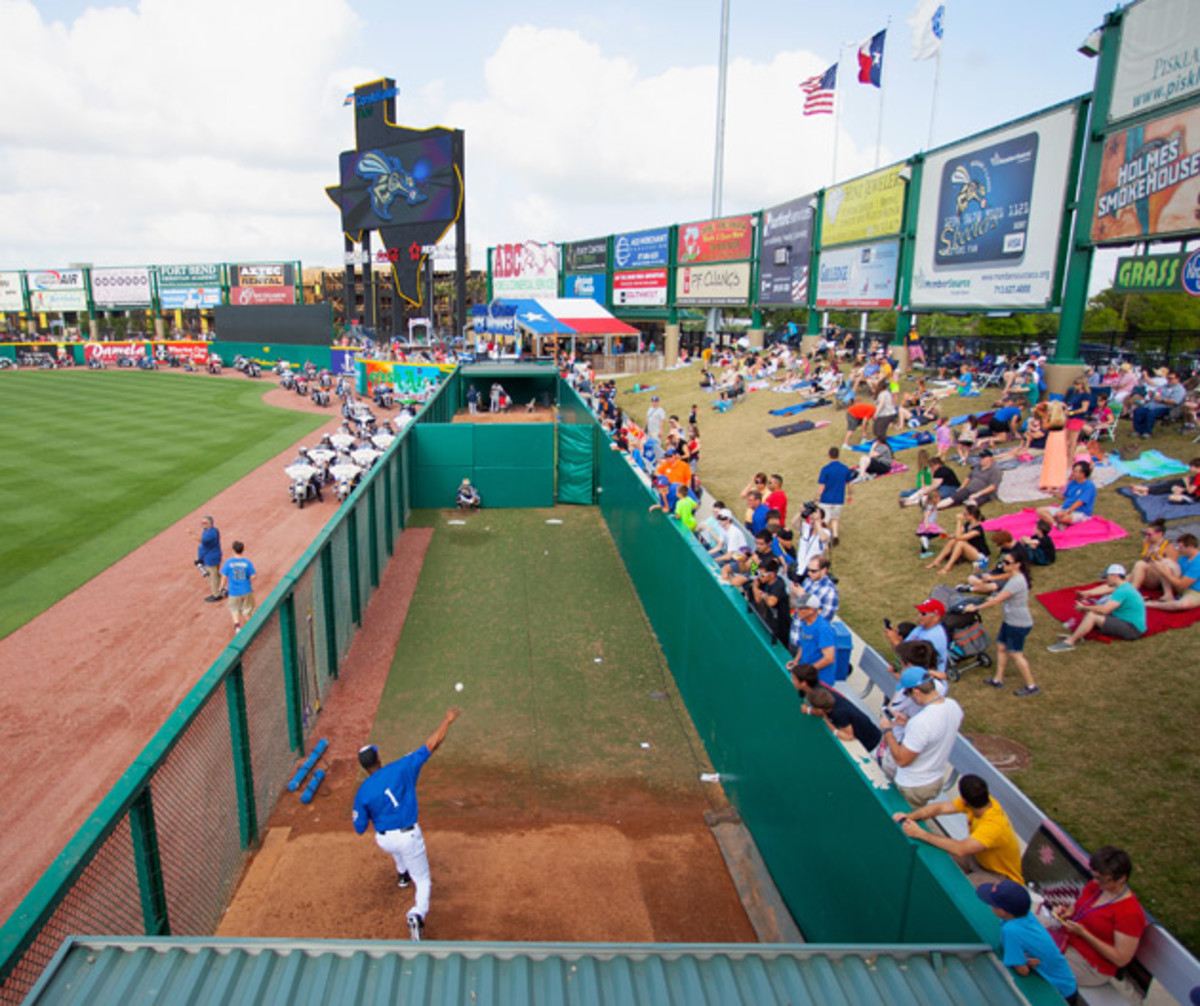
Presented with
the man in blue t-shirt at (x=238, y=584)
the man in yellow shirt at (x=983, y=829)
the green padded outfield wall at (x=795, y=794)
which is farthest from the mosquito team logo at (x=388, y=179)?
the man in yellow shirt at (x=983, y=829)

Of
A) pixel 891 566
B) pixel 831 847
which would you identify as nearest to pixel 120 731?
pixel 831 847

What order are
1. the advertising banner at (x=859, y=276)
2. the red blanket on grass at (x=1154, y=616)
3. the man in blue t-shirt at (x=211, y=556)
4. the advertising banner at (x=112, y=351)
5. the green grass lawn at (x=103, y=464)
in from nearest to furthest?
the red blanket on grass at (x=1154, y=616) → the man in blue t-shirt at (x=211, y=556) → the green grass lawn at (x=103, y=464) → the advertising banner at (x=859, y=276) → the advertising banner at (x=112, y=351)

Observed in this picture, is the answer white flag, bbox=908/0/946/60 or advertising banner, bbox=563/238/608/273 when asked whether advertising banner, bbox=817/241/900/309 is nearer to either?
white flag, bbox=908/0/946/60

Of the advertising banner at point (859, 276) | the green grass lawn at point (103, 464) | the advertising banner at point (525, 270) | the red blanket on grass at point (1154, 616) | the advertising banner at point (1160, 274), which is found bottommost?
the green grass lawn at point (103, 464)

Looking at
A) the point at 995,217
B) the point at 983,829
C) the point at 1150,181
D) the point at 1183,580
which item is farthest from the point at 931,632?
the point at 995,217

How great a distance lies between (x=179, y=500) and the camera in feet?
66.6

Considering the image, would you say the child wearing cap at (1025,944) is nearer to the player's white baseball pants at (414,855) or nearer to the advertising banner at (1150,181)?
the player's white baseball pants at (414,855)

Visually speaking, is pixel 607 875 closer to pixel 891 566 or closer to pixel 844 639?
pixel 844 639

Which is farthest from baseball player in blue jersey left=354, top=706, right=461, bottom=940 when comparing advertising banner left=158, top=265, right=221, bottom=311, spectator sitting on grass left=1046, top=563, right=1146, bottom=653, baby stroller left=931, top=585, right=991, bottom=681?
advertising banner left=158, top=265, right=221, bottom=311

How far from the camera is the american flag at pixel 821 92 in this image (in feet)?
102

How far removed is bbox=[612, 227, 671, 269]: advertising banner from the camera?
46.2 m

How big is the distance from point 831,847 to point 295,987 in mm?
3530

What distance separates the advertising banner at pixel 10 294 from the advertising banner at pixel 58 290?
1.83 meters

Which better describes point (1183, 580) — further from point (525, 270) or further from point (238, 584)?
point (525, 270)
